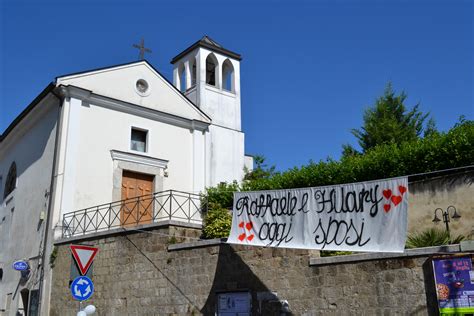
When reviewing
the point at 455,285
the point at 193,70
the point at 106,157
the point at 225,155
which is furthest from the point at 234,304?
the point at 193,70

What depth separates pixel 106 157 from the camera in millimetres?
17047

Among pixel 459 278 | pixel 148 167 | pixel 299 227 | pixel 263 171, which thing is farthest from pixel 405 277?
pixel 263 171

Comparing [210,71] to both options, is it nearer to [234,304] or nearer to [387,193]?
[234,304]

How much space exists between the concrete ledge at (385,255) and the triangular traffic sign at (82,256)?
4.93 metres

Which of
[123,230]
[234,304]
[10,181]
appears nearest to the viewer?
[234,304]

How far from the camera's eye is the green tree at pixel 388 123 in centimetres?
2322

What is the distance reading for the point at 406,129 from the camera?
76.6 feet

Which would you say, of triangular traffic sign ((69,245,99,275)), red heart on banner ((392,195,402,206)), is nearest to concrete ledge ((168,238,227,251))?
triangular traffic sign ((69,245,99,275))

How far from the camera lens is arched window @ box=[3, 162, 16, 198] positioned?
20.6 m

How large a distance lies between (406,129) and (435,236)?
15.3 metres

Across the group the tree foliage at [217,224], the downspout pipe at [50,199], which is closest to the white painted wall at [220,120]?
the tree foliage at [217,224]

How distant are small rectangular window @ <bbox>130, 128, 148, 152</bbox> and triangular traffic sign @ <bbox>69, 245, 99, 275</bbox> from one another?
24.4 ft

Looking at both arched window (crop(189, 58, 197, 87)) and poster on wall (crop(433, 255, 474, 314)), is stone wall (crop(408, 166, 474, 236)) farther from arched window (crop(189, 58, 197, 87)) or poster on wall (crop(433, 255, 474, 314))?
arched window (crop(189, 58, 197, 87))

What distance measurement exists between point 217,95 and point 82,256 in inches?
469
